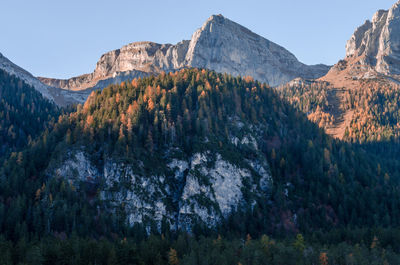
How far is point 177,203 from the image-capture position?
468 feet

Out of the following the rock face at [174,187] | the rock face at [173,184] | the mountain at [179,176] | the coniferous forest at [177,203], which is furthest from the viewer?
the rock face at [173,184]

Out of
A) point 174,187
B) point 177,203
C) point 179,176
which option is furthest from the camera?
point 179,176

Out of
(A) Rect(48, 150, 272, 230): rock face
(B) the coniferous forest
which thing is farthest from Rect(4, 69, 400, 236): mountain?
(B) the coniferous forest

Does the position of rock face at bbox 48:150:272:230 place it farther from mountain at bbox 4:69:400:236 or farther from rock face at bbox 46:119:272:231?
mountain at bbox 4:69:400:236

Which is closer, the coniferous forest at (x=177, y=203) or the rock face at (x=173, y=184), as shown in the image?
the coniferous forest at (x=177, y=203)

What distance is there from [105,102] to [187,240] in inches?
3159

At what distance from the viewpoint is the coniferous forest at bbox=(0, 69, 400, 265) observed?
4094 inches

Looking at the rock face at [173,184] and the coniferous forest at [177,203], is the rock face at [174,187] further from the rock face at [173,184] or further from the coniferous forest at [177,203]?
the coniferous forest at [177,203]

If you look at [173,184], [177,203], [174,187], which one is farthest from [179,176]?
[177,203]

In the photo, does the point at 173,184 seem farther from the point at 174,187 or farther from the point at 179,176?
the point at 179,176

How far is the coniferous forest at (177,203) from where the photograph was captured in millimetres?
104000

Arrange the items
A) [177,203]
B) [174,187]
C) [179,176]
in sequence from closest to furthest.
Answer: [177,203]
[174,187]
[179,176]

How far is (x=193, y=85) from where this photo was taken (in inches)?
7830

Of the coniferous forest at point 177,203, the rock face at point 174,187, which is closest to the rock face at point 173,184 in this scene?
the rock face at point 174,187
